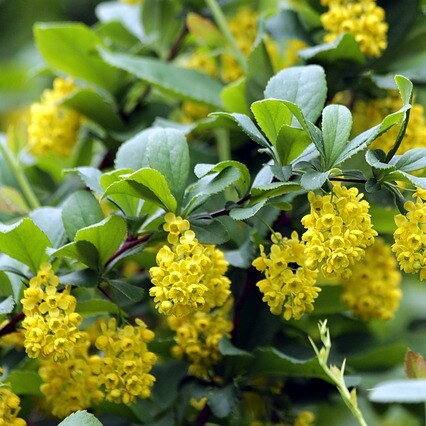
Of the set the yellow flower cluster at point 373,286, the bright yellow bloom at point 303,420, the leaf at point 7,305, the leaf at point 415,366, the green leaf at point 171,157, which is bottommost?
the bright yellow bloom at point 303,420

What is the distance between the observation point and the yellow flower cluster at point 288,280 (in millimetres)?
706

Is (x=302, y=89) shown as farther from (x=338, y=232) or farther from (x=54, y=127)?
(x=54, y=127)

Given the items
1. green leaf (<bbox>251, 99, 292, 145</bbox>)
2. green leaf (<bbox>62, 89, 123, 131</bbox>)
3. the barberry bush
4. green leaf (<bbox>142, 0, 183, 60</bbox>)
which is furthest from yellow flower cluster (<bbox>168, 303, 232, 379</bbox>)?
green leaf (<bbox>142, 0, 183, 60</bbox>)

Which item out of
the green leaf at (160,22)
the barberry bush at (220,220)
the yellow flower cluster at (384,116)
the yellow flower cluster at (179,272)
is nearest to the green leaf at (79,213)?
the barberry bush at (220,220)

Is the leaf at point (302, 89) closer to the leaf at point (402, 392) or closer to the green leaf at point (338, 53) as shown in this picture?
the green leaf at point (338, 53)

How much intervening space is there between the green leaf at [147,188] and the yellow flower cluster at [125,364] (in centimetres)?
13

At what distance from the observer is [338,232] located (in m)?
0.68

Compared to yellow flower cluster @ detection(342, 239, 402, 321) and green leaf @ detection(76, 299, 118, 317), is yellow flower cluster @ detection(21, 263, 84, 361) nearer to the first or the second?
green leaf @ detection(76, 299, 118, 317)

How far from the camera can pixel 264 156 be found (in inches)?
38.2

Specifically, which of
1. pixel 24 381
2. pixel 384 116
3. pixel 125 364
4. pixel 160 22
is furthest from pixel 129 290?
pixel 160 22

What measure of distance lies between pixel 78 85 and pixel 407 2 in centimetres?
47

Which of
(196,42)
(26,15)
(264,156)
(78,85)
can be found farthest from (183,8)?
(26,15)

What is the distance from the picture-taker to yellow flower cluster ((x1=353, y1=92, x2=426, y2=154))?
90 cm

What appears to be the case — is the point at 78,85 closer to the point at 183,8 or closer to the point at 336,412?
the point at 183,8
